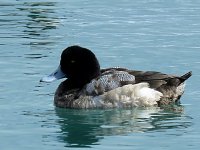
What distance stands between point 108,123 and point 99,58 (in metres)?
4.32

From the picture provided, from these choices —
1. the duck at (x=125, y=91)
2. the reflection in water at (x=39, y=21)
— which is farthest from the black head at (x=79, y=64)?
the reflection in water at (x=39, y=21)

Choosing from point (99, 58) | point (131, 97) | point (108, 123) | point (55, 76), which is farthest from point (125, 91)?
point (99, 58)

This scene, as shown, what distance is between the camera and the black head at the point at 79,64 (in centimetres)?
1666

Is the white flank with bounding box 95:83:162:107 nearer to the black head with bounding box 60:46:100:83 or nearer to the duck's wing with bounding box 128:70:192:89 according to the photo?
the duck's wing with bounding box 128:70:192:89

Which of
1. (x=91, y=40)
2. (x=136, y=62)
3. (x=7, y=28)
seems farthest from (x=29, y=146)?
(x=7, y=28)

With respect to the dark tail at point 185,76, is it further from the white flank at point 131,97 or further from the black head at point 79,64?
the black head at point 79,64

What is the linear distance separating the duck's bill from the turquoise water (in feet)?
1.02

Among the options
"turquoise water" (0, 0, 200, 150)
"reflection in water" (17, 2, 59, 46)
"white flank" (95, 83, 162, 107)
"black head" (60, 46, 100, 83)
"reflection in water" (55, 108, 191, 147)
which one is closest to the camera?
"turquoise water" (0, 0, 200, 150)

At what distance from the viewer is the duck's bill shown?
16516 millimetres

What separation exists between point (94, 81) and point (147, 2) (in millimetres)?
9394

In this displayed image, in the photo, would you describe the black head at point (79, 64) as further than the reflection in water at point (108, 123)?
Yes

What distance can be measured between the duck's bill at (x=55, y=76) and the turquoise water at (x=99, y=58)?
1.02 feet

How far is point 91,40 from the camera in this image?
818 inches

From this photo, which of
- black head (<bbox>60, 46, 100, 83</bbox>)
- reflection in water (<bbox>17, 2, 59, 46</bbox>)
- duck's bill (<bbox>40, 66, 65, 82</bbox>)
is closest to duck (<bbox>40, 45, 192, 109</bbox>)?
duck's bill (<bbox>40, 66, 65, 82</bbox>)
